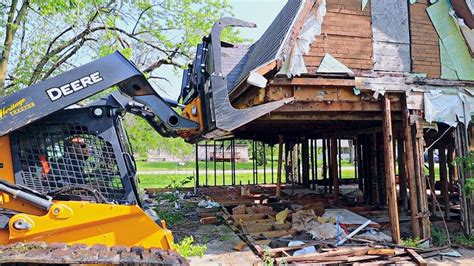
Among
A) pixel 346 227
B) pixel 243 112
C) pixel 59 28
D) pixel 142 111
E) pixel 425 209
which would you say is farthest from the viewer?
pixel 59 28

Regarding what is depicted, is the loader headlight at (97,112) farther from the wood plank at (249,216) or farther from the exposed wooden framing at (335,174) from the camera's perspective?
the exposed wooden framing at (335,174)

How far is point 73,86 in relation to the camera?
4117mm

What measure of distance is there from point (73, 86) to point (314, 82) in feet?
16.8

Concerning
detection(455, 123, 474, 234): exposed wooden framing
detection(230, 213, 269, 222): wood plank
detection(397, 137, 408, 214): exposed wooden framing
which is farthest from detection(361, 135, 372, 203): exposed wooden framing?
detection(230, 213, 269, 222): wood plank

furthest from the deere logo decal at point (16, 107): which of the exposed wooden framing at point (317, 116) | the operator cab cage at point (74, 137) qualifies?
the exposed wooden framing at point (317, 116)

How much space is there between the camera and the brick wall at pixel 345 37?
8195 mm

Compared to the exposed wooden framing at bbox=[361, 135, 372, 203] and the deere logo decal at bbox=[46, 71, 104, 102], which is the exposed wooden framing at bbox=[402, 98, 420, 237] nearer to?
the exposed wooden framing at bbox=[361, 135, 372, 203]

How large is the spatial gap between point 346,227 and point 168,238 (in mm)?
6106

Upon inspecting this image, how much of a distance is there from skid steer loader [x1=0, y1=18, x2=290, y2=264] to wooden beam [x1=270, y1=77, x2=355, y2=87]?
3225mm

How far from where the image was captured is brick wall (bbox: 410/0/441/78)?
8.73m

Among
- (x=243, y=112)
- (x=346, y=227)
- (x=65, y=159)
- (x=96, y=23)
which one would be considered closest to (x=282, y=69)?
(x=243, y=112)

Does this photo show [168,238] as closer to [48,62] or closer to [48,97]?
[48,97]

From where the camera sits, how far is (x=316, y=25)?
8.09 m

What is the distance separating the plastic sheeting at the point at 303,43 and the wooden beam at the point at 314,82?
14 cm
